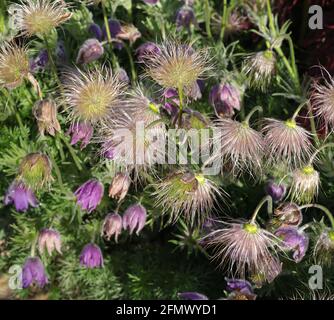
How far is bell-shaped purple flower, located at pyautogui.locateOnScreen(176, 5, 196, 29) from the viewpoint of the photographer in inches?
107

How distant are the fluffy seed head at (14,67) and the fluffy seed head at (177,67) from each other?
420 mm

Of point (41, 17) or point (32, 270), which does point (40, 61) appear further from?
point (32, 270)

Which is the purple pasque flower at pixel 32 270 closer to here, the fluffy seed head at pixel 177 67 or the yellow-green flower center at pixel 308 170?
the fluffy seed head at pixel 177 67

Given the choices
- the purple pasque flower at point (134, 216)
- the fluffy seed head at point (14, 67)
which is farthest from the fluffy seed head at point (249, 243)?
the fluffy seed head at point (14, 67)

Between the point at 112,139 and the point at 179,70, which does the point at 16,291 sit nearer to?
the point at 112,139

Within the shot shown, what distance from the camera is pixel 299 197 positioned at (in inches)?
83.4

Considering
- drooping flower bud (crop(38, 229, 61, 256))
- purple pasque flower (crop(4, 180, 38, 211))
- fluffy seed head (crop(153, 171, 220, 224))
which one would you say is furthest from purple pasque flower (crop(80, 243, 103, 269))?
fluffy seed head (crop(153, 171, 220, 224))

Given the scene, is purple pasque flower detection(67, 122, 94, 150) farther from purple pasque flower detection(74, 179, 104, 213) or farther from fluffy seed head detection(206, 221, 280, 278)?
fluffy seed head detection(206, 221, 280, 278)

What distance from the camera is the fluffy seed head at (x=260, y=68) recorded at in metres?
2.36

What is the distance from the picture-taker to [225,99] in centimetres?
238

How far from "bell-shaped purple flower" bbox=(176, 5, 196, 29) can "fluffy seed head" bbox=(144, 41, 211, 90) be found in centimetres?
60

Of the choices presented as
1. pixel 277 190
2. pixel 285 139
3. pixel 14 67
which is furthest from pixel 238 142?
pixel 14 67

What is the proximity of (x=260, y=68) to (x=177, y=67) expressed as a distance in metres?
0.52

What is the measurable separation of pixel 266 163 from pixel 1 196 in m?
1.28
